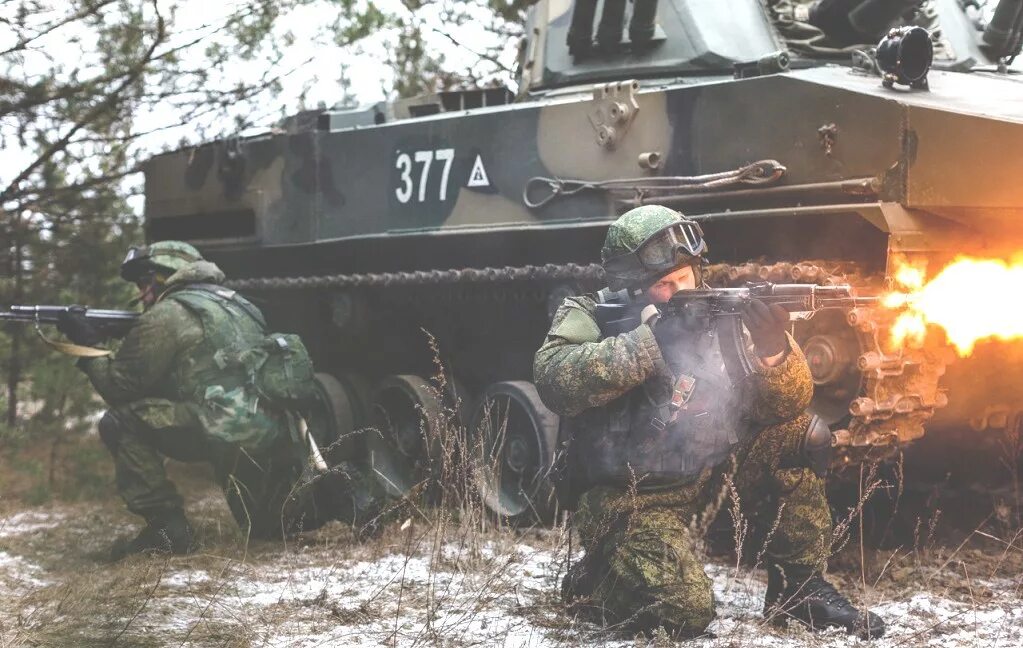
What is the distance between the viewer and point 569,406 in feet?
16.0

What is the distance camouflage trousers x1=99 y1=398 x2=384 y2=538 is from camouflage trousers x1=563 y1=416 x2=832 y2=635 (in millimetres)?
1663

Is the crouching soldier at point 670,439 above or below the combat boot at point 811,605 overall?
above

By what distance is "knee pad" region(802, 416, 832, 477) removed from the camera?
5176 mm

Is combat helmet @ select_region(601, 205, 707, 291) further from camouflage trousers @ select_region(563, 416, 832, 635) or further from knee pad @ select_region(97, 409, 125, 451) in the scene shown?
knee pad @ select_region(97, 409, 125, 451)

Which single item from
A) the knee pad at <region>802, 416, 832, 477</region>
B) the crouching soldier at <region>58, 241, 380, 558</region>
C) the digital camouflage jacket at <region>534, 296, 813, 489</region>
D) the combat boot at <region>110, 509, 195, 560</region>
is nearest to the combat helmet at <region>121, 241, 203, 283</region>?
the crouching soldier at <region>58, 241, 380, 558</region>

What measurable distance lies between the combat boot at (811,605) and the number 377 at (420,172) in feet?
10.7

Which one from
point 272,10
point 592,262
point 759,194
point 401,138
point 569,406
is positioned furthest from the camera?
point 272,10

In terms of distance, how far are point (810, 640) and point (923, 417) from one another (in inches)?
54.7

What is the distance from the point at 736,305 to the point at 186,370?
3.05m

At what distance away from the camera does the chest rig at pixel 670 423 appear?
16.0 ft

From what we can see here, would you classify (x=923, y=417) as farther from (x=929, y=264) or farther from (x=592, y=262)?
(x=592, y=262)

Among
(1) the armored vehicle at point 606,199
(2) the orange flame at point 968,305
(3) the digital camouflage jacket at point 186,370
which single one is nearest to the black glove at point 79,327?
(3) the digital camouflage jacket at point 186,370

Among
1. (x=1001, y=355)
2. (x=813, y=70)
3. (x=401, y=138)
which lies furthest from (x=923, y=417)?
(x=401, y=138)

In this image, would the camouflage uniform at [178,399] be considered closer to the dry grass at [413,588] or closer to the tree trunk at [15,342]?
the dry grass at [413,588]
